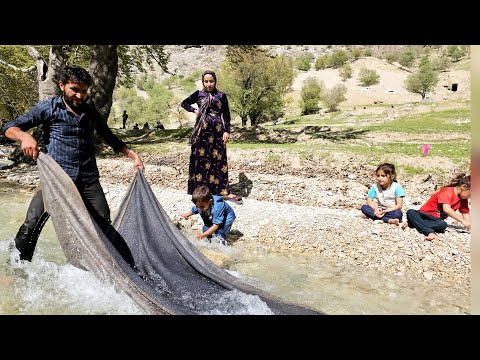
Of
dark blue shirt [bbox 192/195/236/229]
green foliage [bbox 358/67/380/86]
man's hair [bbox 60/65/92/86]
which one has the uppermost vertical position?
green foliage [bbox 358/67/380/86]

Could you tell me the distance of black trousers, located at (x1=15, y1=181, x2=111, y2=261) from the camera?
3357mm

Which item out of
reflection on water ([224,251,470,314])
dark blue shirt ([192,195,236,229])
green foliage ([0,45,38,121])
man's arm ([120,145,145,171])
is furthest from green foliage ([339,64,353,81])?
man's arm ([120,145,145,171])

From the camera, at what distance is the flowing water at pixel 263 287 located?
3.15 metres

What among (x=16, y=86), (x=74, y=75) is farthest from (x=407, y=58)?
(x=74, y=75)

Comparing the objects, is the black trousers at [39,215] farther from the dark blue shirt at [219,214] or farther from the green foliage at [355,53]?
the green foliage at [355,53]

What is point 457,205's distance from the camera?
16.9 feet

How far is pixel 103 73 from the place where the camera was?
41.4 ft

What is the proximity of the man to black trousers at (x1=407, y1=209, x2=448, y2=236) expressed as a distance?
A: 3941mm

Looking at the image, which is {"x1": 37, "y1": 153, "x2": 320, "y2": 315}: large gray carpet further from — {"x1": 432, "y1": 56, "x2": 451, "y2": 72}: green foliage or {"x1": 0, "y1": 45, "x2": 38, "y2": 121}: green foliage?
{"x1": 432, "y1": 56, "x2": 451, "y2": 72}: green foliage

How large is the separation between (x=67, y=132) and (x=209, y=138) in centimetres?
325

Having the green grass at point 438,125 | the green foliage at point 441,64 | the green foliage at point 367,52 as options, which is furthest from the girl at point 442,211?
the green foliage at point 367,52

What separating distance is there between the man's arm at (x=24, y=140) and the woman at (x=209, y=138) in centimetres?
338
